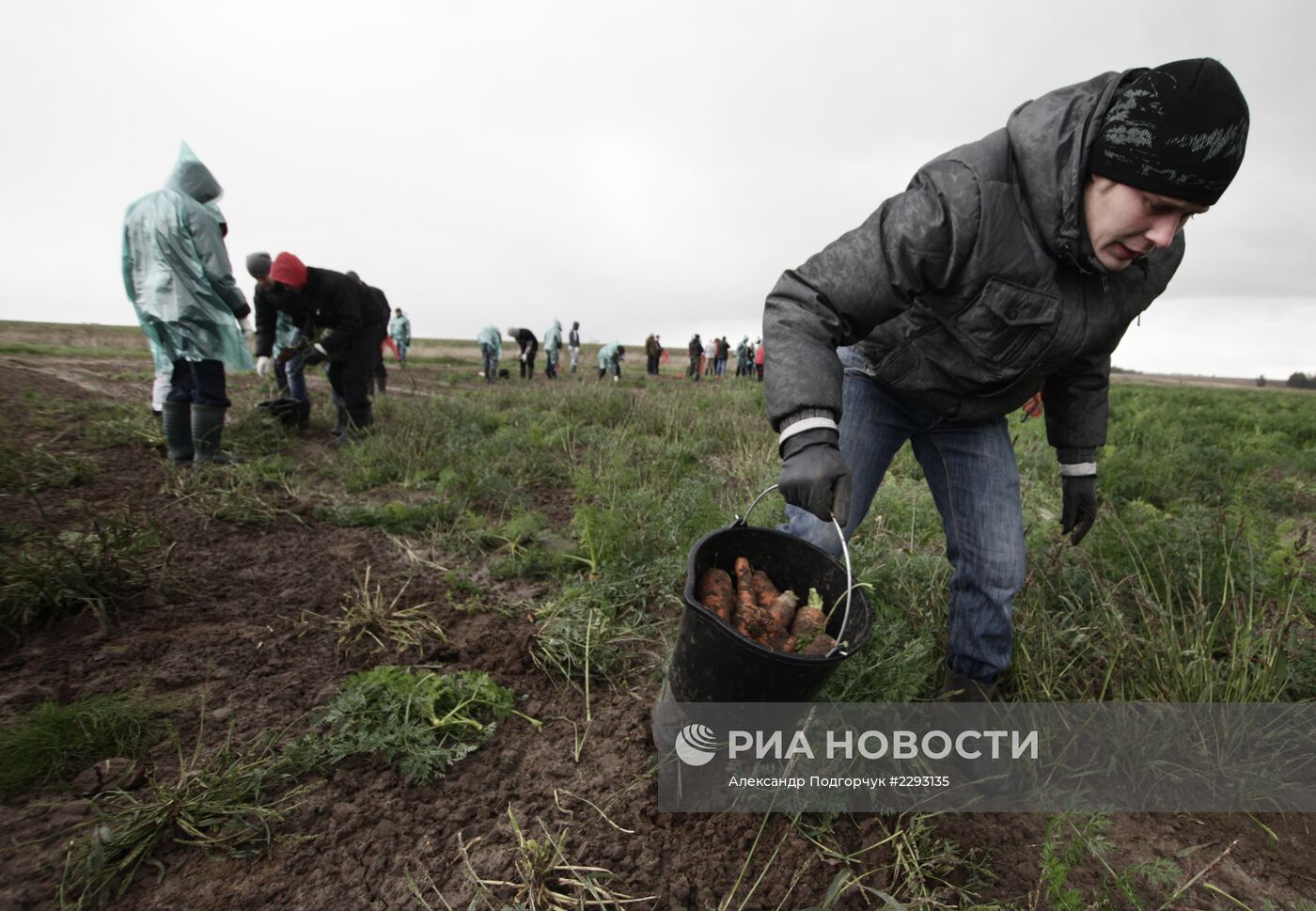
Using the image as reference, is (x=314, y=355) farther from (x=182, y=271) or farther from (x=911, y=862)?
(x=911, y=862)

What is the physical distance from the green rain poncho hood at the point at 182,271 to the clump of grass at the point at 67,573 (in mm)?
2052

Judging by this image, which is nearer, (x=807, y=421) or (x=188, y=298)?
(x=807, y=421)

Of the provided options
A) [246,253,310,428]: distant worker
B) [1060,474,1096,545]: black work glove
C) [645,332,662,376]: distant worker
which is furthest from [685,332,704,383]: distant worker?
[1060,474,1096,545]: black work glove

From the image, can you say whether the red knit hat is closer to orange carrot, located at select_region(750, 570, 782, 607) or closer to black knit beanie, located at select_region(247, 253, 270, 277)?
black knit beanie, located at select_region(247, 253, 270, 277)

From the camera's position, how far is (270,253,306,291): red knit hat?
499 centimetres

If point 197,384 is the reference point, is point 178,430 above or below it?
below

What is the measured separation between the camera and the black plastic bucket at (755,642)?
4.20 feet

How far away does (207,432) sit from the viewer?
13.6ft

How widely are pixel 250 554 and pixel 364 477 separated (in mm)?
1327

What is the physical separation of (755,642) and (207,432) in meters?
4.57

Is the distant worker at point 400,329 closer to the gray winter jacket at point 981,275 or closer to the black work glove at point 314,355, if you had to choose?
the black work glove at point 314,355

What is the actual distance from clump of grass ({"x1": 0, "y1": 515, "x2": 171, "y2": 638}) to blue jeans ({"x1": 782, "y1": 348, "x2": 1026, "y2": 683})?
2654 mm

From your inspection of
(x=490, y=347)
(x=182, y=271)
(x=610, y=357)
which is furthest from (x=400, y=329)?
(x=182, y=271)

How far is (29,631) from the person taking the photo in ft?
6.81
